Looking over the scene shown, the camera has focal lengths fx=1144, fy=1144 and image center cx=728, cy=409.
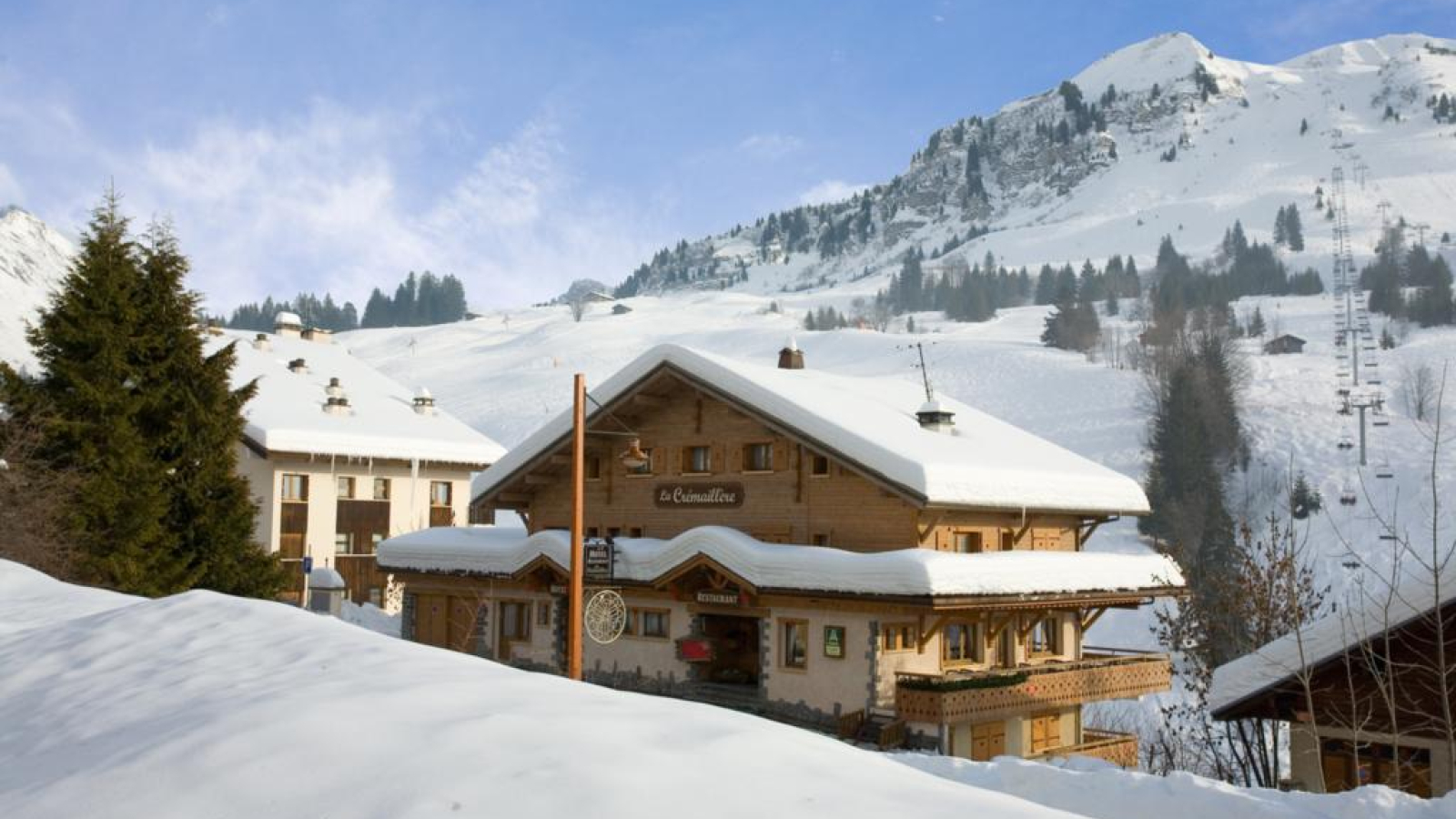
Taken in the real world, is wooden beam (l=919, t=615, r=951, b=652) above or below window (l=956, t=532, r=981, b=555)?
below

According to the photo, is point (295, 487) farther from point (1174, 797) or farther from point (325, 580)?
point (1174, 797)

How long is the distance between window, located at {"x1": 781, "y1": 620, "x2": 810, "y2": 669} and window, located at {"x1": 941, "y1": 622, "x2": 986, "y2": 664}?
313 cm

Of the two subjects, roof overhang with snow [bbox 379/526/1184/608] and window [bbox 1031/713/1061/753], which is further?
window [bbox 1031/713/1061/753]

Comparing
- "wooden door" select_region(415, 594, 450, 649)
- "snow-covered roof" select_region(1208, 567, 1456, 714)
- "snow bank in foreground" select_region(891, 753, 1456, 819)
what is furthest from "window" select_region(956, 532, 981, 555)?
"wooden door" select_region(415, 594, 450, 649)

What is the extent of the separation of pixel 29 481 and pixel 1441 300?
139729 mm

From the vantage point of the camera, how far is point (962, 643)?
27.0 meters

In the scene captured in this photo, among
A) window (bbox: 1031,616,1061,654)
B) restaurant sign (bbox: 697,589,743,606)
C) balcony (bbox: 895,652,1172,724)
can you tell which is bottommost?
balcony (bbox: 895,652,1172,724)

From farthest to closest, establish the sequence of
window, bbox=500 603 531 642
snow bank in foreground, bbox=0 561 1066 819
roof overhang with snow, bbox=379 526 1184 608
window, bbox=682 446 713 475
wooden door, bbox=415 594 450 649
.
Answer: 1. wooden door, bbox=415 594 450 649
2. window, bbox=500 603 531 642
3. window, bbox=682 446 713 475
4. roof overhang with snow, bbox=379 526 1184 608
5. snow bank in foreground, bbox=0 561 1066 819

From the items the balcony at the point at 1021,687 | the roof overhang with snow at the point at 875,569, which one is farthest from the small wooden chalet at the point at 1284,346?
the roof overhang with snow at the point at 875,569

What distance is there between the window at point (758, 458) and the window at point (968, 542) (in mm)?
4997

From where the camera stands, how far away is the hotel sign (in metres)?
29.8

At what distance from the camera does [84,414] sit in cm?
2495

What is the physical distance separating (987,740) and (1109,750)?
3.89 meters

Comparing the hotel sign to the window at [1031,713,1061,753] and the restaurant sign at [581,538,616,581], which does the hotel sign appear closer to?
the restaurant sign at [581,538,616,581]
